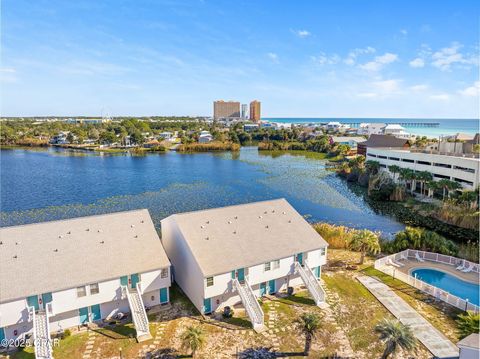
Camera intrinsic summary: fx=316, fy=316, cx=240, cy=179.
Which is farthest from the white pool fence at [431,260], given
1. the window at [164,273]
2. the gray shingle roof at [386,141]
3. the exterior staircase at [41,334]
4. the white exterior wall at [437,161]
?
the gray shingle roof at [386,141]

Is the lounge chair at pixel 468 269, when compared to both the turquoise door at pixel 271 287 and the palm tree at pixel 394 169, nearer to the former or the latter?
the turquoise door at pixel 271 287

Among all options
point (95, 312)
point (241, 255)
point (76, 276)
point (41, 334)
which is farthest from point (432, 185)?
point (41, 334)

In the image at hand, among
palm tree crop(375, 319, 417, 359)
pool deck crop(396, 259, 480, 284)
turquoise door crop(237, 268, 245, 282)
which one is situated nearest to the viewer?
palm tree crop(375, 319, 417, 359)

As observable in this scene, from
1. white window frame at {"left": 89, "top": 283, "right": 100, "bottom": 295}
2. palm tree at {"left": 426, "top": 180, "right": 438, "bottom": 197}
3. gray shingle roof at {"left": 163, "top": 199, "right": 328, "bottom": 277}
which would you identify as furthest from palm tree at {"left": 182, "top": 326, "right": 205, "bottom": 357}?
palm tree at {"left": 426, "top": 180, "right": 438, "bottom": 197}

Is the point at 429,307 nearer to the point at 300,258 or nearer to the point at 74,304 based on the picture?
the point at 300,258

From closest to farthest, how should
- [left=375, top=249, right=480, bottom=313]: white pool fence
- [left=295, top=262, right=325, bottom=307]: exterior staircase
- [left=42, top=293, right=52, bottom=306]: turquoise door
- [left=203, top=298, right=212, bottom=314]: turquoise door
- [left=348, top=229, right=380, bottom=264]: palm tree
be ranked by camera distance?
[left=42, top=293, right=52, bottom=306]: turquoise door < [left=203, top=298, right=212, bottom=314]: turquoise door < [left=375, top=249, right=480, bottom=313]: white pool fence < [left=295, top=262, right=325, bottom=307]: exterior staircase < [left=348, top=229, right=380, bottom=264]: palm tree

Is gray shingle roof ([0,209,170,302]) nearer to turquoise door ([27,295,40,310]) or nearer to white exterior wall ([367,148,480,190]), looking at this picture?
turquoise door ([27,295,40,310])
